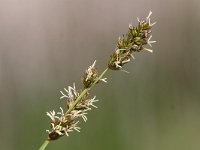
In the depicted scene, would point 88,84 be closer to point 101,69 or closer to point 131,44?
point 131,44

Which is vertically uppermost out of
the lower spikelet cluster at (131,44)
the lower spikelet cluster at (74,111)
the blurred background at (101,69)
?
the lower spikelet cluster at (131,44)

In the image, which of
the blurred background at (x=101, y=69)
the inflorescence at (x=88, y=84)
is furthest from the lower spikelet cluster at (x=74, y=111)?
the blurred background at (x=101, y=69)

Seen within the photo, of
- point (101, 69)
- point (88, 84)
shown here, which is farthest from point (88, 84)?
point (101, 69)

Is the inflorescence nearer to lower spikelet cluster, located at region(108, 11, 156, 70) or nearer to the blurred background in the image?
lower spikelet cluster, located at region(108, 11, 156, 70)

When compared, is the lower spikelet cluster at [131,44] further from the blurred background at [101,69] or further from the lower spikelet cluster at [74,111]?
the blurred background at [101,69]

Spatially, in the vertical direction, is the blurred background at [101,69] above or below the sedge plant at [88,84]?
below

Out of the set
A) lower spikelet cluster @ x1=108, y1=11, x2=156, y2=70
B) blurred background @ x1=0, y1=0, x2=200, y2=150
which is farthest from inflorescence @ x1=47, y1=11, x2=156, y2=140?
blurred background @ x1=0, y1=0, x2=200, y2=150

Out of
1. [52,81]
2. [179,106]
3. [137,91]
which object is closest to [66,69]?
[52,81]
